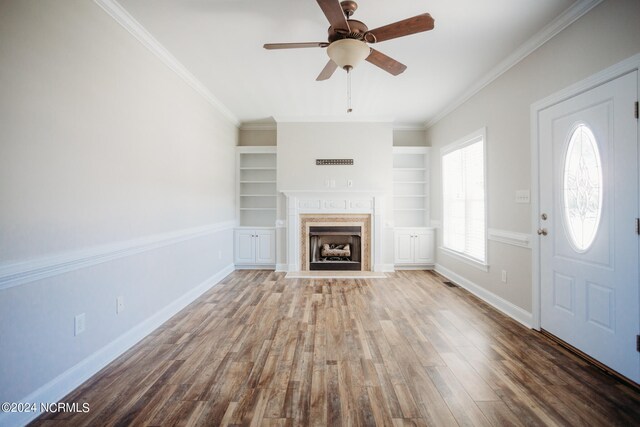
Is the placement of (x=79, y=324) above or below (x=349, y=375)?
above

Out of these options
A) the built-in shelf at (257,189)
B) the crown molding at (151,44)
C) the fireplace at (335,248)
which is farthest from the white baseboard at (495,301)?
the crown molding at (151,44)

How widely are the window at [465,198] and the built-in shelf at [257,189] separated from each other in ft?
10.4

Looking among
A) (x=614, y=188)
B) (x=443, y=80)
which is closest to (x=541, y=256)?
(x=614, y=188)

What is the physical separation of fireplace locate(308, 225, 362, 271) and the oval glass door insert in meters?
3.02

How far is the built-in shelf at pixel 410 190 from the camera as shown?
17.8ft

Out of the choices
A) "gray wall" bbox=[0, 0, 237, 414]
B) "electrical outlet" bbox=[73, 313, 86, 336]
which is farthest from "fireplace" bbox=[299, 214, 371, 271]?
"electrical outlet" bbox=[73, 313, 86, 336]

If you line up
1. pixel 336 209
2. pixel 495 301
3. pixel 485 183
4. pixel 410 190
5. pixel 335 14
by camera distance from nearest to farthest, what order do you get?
pixel 335 14 → pixel 495 301 → pixel 485 183 → pixel 336 209 → pixel 410 190

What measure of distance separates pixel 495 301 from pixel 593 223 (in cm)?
152

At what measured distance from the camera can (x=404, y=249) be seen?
16.9ft

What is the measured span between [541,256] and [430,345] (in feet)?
4.68

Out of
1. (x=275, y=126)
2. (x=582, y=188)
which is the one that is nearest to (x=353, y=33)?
(x=582, y=188)

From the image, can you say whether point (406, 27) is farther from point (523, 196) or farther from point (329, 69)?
point (523, 196)

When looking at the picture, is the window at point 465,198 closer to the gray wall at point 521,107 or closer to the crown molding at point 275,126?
the gray wall at point 521,107

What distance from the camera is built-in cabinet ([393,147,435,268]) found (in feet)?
16.9
